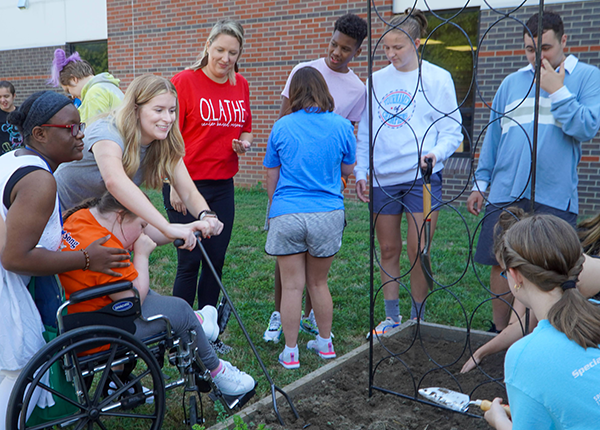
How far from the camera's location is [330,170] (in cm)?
316

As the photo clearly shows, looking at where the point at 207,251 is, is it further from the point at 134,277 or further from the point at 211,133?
the point at 134,277

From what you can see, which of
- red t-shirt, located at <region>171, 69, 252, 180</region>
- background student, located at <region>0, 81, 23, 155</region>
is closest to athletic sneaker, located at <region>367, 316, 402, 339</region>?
red t-shirt, located at <region>171, 69, 252, 180</region>

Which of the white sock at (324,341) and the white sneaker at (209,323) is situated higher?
the white sneaker at (209,323)

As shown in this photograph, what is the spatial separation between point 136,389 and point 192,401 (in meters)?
0.28

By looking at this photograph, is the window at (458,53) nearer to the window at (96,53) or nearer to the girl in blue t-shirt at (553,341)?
the girl in blue t-shirt at (553,341)

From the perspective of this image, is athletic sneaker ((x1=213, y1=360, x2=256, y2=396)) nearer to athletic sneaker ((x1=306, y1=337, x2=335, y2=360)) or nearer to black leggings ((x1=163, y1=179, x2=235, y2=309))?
athletic sneaker ((x1=306, y1=337, x2=335, y2=360))

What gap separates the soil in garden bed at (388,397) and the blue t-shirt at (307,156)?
98cm

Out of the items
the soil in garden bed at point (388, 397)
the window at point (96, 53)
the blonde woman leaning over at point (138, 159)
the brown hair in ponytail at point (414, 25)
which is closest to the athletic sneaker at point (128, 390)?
the soil in garden bed at point (388, 397)

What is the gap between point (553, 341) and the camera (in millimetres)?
1439

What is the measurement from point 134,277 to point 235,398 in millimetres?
785

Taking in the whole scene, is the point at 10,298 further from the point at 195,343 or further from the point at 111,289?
the point at 195,343

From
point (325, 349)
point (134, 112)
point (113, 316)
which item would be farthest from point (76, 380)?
point (325, 349)

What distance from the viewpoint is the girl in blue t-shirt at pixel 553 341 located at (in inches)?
55.2

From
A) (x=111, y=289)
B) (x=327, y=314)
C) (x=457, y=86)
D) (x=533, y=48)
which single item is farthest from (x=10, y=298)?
(x=457, y=86)
